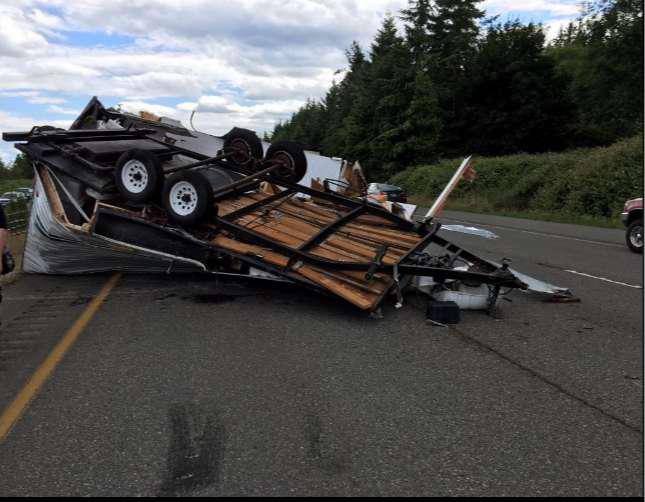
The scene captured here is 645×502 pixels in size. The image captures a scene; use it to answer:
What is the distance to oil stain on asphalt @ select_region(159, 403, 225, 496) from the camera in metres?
3.01

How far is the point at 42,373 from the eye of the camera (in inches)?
184

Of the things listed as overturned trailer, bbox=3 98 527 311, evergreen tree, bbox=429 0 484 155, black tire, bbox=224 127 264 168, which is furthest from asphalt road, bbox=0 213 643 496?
evergreen tree, bbox=429 0 484 155

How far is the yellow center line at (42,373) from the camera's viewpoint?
3850 mm

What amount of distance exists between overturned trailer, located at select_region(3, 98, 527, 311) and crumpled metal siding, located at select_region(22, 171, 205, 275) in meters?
0.02

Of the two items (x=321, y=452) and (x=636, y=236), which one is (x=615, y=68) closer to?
(x=636, y=236)

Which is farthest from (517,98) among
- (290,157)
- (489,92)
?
(290,157)

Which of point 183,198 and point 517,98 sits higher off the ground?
point 517,98

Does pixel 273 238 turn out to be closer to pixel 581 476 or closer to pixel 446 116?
pixel 581 476

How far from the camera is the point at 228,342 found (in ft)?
17.7

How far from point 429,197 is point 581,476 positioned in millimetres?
34966

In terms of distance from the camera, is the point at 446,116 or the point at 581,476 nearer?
the point at 581,476

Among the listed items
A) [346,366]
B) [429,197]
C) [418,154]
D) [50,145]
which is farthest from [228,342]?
[418,154]

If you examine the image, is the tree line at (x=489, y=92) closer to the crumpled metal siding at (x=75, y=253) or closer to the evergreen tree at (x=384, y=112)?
the evergreen tree at (x=384, y=112)

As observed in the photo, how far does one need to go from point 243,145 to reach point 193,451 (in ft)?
22.8
